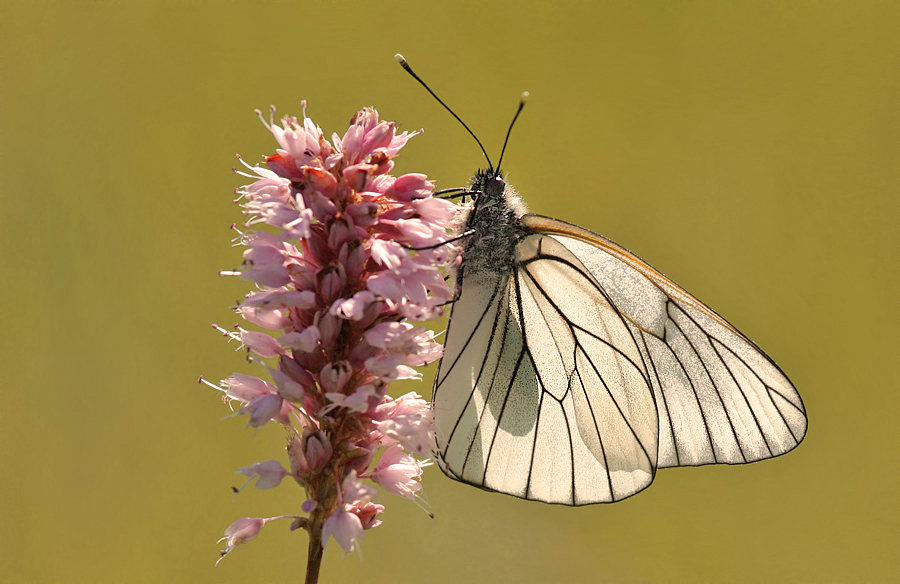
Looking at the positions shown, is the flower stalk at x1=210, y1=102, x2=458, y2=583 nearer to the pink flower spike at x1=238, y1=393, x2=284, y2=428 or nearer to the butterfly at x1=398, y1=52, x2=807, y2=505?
the pink flower spike at x1=238, y1=393, x2=284, y2=428

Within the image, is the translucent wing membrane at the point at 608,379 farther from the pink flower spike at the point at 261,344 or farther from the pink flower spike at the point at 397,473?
the pink flower spike at the point at 261,344

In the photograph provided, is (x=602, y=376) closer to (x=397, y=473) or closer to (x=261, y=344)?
(x=397, y=473)

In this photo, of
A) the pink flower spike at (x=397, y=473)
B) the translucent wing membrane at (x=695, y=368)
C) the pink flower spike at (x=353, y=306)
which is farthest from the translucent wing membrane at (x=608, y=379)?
the pink flower spike at (x=353, y=306)

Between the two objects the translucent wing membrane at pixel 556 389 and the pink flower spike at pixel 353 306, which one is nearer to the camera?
the pink flower spike at pixel 353 306

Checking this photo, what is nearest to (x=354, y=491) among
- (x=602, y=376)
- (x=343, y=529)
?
(x=343, y=529)

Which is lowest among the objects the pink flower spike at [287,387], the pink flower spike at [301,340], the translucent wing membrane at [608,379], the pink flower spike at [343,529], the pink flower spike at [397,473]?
the pink flower spike at [343,529]

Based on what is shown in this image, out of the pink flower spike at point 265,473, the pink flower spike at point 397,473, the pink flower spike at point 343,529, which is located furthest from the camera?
the pink flower spike at point 397,473

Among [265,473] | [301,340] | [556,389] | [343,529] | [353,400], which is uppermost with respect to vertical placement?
[556,389]

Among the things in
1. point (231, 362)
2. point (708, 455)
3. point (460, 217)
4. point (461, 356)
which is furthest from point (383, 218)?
point (231, 362)
